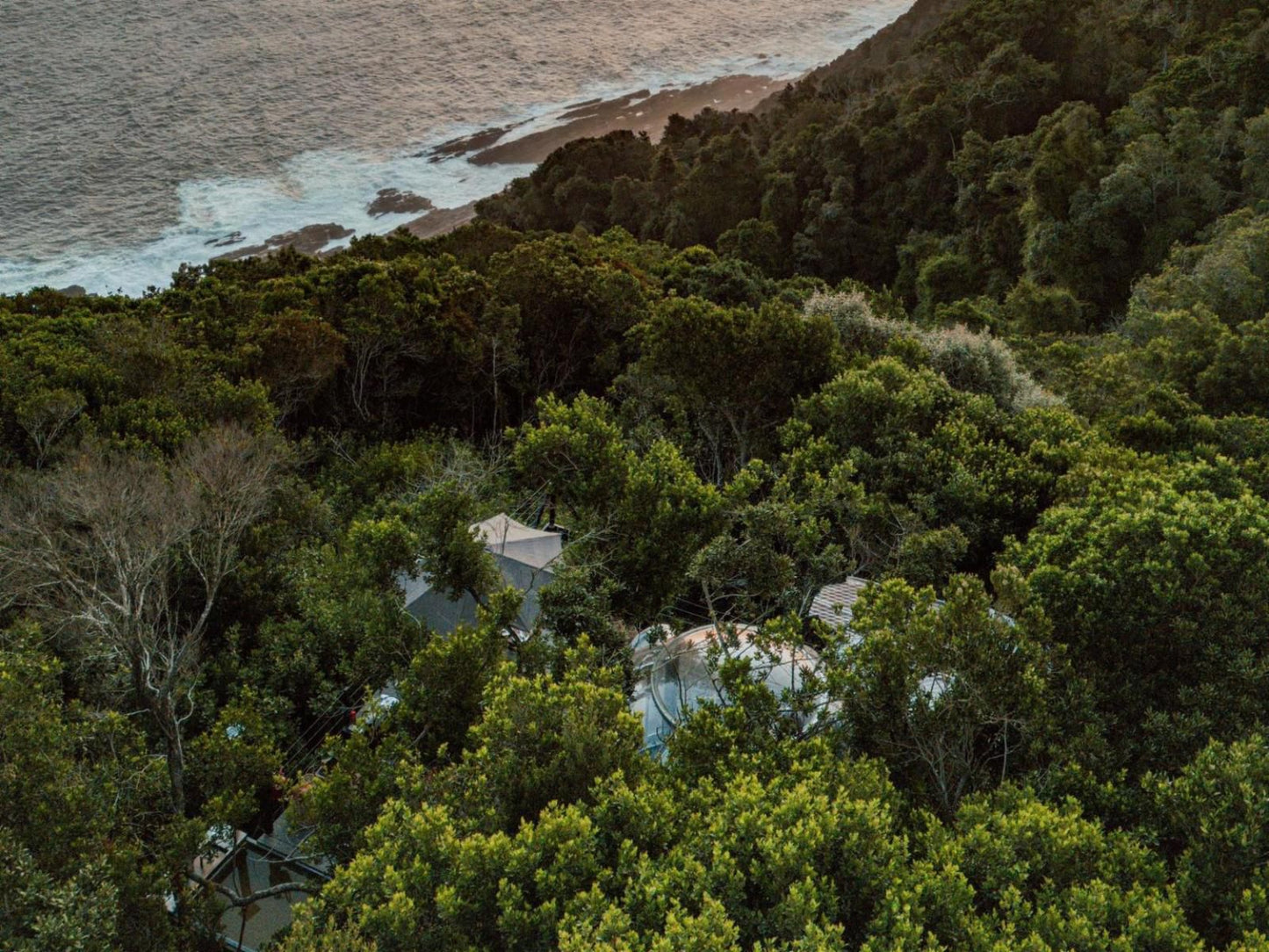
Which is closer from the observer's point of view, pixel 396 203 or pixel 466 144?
pixel 396 203

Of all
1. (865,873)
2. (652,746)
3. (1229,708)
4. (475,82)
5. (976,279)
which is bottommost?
(976,279)

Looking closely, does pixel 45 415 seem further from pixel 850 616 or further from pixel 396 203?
pixel 396 203

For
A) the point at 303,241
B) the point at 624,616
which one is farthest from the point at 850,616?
the point at 303,241

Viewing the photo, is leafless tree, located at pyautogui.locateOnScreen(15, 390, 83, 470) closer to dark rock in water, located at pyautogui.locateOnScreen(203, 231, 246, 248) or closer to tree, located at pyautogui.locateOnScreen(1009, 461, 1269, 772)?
tree, located at pyautogui.locateOnScreen(1009, 461, 1269, 772)

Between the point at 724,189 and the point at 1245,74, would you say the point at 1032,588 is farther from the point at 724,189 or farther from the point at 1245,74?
the point at 724,189


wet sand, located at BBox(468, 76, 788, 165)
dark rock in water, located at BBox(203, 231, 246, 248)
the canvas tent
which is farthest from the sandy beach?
the canvas tent

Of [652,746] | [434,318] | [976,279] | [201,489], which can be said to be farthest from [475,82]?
[652,746]
